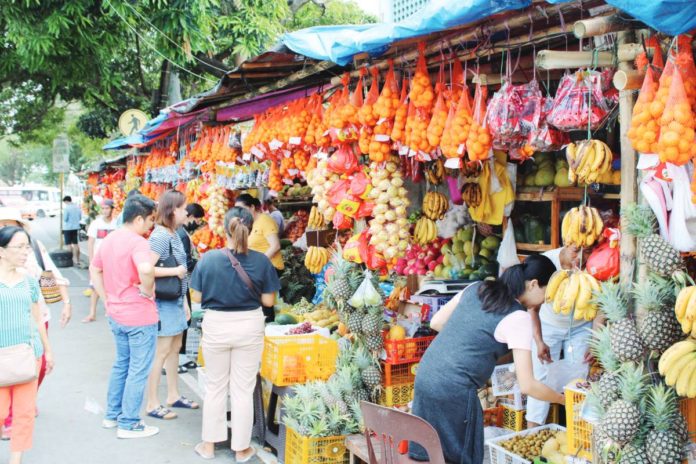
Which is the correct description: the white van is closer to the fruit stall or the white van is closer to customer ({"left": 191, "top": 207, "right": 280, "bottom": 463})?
the fruit stall

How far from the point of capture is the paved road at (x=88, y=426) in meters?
5.26

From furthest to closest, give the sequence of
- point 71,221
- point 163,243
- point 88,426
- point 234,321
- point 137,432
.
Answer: point 71,221
point 88,426
point 163,243
point 137,432
point 234,321

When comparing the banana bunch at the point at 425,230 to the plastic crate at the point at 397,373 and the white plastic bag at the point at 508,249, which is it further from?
the plastic crate at the point at 397,373

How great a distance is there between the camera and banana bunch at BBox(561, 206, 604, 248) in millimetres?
3307

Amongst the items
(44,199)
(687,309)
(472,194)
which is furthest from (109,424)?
(44,199)

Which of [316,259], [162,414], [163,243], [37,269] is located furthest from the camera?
[316,259]

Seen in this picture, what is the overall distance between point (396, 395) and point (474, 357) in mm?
1838

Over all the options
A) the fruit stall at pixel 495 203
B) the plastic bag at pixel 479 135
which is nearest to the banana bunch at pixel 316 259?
the fruit stall at pixel 495 203

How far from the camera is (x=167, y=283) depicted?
5848 millimetres

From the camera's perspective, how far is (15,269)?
176 inches

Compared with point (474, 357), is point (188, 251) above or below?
above

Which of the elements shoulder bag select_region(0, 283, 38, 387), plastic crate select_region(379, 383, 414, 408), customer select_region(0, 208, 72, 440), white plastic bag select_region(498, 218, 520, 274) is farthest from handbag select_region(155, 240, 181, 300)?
white plastic bag select_region(498, 218, 520, 274)

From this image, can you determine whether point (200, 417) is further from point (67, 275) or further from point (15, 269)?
point (67, 275)

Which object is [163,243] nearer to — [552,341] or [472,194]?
[472,194]
